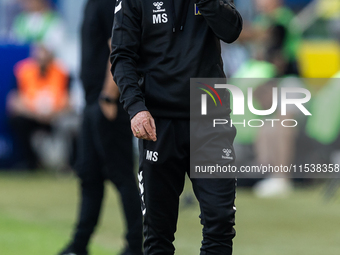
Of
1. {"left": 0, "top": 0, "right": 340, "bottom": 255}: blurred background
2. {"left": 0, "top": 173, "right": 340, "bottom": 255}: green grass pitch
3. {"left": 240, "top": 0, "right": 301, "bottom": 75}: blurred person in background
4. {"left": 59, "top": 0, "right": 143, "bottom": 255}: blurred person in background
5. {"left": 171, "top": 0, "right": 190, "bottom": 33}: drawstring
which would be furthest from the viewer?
{"left": 240, "top": 0, "right": 301, "bottom": 75}: blurred person in background

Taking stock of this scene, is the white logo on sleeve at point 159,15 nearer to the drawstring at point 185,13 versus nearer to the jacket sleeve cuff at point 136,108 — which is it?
the drawstring at point 185,13

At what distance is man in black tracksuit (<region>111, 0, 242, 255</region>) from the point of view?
3.34 m

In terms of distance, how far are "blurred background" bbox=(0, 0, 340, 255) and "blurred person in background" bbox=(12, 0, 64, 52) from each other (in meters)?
0.02

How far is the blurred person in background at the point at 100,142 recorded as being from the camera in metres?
4.64

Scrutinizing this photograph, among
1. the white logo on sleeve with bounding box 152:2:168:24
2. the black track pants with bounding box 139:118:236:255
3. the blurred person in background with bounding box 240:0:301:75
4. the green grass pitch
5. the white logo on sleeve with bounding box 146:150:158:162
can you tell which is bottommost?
the green grass pitch

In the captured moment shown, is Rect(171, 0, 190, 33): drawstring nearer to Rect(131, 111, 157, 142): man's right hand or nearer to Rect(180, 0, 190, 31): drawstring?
Rect(180, 0, 190, 31): drawstring

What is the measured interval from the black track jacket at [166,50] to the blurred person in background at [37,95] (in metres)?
6.93

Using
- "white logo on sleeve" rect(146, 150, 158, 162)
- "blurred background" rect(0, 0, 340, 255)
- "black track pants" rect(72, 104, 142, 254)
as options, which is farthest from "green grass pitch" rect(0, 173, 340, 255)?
"white logo on sleeve" rect(146, 150, 158, 162)

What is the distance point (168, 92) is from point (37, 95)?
7230 mm

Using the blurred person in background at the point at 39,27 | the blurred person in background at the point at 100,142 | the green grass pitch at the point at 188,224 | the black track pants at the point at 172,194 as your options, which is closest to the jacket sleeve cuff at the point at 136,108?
the black track pants at the point at 172,194

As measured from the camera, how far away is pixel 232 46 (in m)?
10.6

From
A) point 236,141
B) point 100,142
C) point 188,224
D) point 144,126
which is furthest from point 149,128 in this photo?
point 236,141

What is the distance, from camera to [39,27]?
1152 cm

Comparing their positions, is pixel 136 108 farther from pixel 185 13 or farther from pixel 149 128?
pixel 185 13
